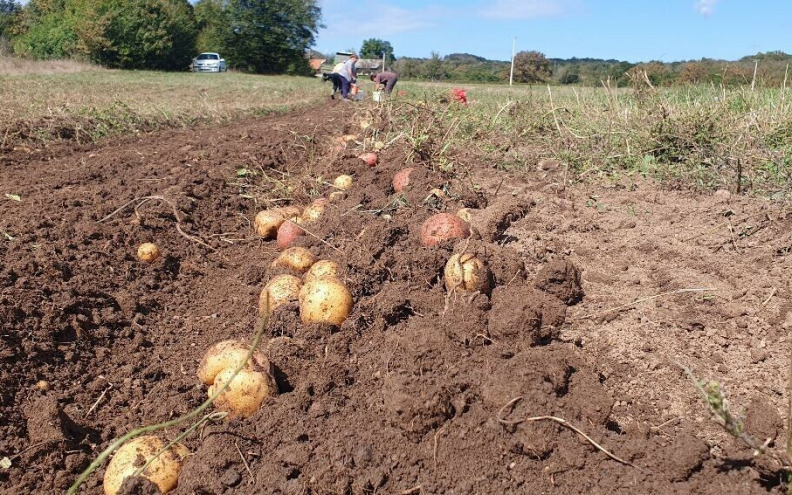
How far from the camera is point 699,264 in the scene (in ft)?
10.7

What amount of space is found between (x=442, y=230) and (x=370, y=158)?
243 centimetres

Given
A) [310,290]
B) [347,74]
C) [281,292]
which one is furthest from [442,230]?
[347,74]

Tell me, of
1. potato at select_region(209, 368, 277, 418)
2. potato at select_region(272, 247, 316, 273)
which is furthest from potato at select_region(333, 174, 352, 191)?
potato at select_region(209, 368, 277, 418)

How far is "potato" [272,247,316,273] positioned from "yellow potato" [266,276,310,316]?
0.98 feet

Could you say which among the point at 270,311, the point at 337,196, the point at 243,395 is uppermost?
the point at 337,196

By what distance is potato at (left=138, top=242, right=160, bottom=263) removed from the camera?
13.9ft

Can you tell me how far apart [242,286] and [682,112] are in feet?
14.1

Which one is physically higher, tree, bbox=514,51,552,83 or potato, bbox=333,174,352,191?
tree, bbox=514,51,552,83

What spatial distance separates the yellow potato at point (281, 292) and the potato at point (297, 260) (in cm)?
30

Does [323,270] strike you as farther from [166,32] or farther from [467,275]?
[166,32]

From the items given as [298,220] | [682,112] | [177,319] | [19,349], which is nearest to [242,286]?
[177,319]

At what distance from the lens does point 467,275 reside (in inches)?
122

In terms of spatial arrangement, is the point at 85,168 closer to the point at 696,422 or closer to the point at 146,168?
the point at 146,168

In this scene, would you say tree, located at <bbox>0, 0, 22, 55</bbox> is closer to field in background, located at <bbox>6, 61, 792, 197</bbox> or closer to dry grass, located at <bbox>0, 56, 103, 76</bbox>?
dry grass, located at <bbox>0, 56, 103, 76</bbox>
